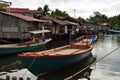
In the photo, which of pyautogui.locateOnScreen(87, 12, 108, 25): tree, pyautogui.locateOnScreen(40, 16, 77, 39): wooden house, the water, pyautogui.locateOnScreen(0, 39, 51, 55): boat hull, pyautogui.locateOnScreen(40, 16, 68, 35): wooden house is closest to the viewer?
the water

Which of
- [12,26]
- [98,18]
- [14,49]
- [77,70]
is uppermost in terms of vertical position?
[98,18]

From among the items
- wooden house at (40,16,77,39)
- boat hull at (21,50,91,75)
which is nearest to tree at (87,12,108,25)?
wooden house at (40,16,77,39)

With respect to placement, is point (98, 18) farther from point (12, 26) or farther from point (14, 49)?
point (14, 49)

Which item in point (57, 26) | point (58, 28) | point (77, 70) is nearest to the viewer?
point (77, 70)

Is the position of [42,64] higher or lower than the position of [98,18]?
lower

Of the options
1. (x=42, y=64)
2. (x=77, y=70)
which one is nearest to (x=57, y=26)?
(x=77, y=70)

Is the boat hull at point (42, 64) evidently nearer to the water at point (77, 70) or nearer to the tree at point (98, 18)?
the water at point (77, 70)

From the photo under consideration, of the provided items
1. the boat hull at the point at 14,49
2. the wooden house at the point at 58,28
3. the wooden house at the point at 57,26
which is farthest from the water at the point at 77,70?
the wooden house at the point at 57,26

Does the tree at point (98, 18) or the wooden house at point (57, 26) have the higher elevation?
the tree at point (98, 18)

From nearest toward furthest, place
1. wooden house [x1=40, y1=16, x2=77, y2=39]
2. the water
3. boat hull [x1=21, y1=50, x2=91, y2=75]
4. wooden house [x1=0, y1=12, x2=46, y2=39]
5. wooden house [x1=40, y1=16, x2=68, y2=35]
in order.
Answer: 1. boat hull [x1=21, y1=50, x2=91, y2=75]
2. the water
3. wooden house [x1=0, y1=12, x2=46, y2=39]
4. wooden house [x1=40, y1=16, x2=68, y2=35]
5. wooden house [x1=40, y1=16, x2=77, y2=39]

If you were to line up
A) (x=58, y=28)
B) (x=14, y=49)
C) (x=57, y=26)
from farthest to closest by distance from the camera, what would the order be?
1. (x=58, y=28)
2. (x=57, y=26)
3. (x=14, y=49)

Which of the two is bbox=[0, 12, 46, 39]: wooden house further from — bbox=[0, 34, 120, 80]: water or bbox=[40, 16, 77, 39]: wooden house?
bbox=[0, 34, 120, 80]: water

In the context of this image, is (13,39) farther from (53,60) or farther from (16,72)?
(53,60)

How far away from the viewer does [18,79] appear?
9891 millimetres
